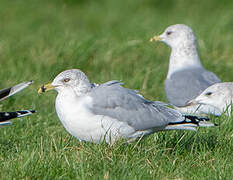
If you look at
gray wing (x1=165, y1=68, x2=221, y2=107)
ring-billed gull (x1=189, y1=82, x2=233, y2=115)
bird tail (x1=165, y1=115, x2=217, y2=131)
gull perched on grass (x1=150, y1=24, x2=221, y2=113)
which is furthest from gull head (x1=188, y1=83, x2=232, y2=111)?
bird tail (x1=165, y1=115, x2=217, y2=131)

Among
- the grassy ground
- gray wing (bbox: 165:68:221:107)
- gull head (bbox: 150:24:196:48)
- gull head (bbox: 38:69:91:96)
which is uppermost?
gull head (bbox: 38:69:91:96)

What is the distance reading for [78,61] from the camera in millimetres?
7633

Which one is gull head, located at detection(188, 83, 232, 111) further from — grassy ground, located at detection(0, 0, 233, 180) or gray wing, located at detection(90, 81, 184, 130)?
gray wing, located at detection(90, 81, 184, 130)

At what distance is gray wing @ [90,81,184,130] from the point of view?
13.7 feet

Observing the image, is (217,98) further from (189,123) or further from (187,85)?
(189,123)

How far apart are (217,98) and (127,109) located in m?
1.92

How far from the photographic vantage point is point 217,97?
5898 millimetres

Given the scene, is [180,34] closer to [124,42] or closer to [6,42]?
[124,42]

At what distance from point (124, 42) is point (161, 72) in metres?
0.91

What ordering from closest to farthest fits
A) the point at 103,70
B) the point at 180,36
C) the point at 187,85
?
the point at 187,85, the point at 180,36, the point at 103,70

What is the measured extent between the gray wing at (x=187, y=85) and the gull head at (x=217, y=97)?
50cm

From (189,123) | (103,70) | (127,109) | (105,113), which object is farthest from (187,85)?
(105,113)

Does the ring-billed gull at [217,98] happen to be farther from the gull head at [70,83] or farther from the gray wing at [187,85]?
the gull head at [70,83]

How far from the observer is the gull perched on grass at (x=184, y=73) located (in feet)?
21.6
